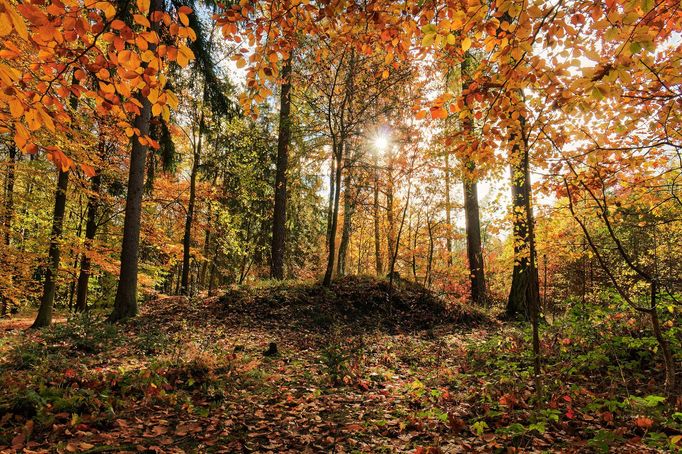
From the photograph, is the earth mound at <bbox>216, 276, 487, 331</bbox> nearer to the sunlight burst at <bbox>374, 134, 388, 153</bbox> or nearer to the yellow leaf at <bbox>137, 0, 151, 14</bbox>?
the sunlight burst at <bbox>374, 134, 388, 153</bbox>

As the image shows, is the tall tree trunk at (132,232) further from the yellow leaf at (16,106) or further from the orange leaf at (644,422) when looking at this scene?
the orange leaf at (644,422)

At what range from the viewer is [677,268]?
10164 millimetres

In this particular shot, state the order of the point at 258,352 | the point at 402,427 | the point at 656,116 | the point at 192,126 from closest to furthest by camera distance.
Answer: the point at 402,427
the point at 656,116
the point at 258,352
the point at 192,126

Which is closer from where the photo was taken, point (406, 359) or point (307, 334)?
point (406, 359)

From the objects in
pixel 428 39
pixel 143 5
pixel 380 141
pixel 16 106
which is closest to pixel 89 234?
pixel 380 141

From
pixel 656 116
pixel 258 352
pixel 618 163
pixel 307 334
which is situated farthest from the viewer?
pixel 307 334

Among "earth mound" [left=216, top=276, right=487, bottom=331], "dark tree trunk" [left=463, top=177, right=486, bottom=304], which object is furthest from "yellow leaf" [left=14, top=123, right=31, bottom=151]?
"dark tree trunk" [left=463, top=177, right=486, bottom=304]

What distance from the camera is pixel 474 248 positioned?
13383 mm

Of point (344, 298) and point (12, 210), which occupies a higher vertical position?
point (12, 210)

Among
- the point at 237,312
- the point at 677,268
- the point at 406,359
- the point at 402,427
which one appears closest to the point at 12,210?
the point at 237,312

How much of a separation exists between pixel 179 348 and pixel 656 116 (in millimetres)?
7180

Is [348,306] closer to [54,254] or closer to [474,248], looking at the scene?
[474,248]

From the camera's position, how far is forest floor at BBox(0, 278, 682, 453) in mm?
3199

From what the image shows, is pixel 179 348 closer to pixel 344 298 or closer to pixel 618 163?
pixel 344 298
